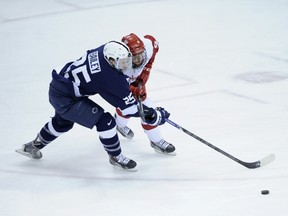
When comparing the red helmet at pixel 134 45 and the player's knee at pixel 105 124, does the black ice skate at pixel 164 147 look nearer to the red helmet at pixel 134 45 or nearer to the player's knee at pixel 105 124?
the player's knee at pixel 105 124

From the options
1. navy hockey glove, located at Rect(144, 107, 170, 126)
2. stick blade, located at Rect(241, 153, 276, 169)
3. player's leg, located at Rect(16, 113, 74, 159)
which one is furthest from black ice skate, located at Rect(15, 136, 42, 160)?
stick blade, located at Rect(241, 153, 276, 169)

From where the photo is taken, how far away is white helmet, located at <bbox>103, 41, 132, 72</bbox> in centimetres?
388

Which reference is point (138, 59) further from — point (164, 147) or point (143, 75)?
point (164, 147)

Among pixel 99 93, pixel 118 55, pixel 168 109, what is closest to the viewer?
pixel 118 55

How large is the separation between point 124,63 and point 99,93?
24 cm

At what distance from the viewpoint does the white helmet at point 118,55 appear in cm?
388

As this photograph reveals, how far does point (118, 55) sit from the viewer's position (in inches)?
153

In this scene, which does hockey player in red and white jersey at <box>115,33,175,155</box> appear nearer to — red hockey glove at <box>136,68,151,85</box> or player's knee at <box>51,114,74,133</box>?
red hockey glove at <box>136,68,151,85</box>

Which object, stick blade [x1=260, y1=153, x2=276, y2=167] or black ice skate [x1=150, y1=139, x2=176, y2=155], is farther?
black ice skate [x1=150, y1=139, x2=176, y2=155]

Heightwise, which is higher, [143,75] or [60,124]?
[143,75]

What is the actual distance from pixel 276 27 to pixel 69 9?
7.81 feet

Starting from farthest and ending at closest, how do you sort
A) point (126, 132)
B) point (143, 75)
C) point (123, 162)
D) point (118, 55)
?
point (126, 132) < point (143, 75) < point (123, 162) < point (118, 55)

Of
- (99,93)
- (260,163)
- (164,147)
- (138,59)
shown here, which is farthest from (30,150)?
(260,163)

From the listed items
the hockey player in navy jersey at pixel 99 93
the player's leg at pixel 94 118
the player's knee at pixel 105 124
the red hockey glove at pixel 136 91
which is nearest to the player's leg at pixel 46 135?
the hockey player in navy jersey at pixel 99 93
